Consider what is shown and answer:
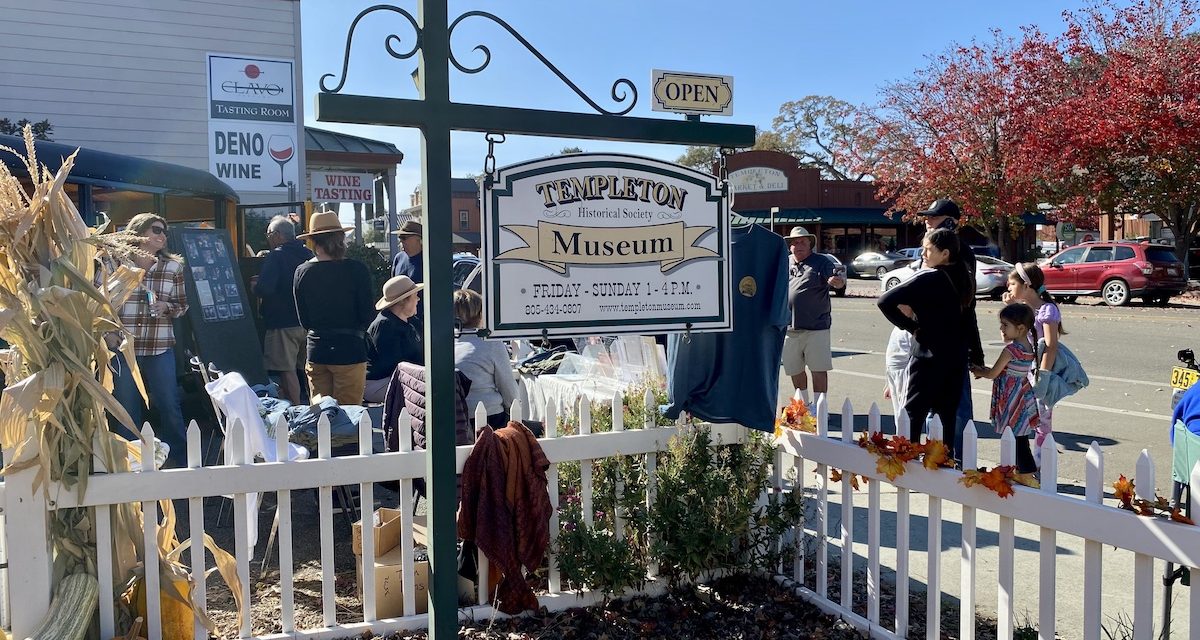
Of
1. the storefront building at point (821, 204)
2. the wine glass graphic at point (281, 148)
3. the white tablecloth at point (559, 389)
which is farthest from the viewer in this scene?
the storefront building at point (821, 204)

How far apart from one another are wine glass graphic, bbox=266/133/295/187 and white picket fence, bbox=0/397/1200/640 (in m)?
13.5

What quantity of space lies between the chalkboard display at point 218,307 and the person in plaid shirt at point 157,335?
6.24ft

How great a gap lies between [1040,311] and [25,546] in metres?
5.43

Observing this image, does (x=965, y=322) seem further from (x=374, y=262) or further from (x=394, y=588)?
(x=374, y=262)

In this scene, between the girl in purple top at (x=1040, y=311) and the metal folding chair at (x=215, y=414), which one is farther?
the girl in purple top at (x=1040, y=311)

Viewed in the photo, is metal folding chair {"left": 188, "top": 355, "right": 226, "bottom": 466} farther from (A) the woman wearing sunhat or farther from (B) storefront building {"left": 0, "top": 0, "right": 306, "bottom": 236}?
(B) storefront building {"left": 0, "top": 0, "right": 306, "bottom": 236}

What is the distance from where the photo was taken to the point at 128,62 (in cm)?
1522

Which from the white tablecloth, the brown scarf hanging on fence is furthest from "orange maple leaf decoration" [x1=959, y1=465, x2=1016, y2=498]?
the white tablecloth

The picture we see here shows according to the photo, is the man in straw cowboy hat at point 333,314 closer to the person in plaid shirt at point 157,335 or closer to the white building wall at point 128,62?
the person in plaid shirt at point 157,335

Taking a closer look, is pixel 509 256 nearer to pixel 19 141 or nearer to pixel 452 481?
pixel 452 481

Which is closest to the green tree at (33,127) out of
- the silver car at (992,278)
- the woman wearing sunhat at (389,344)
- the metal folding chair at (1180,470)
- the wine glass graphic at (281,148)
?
the wine glass graphic at (281,148)

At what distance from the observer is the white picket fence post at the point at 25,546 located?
301cm

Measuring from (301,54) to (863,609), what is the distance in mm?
15326

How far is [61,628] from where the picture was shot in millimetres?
3049
